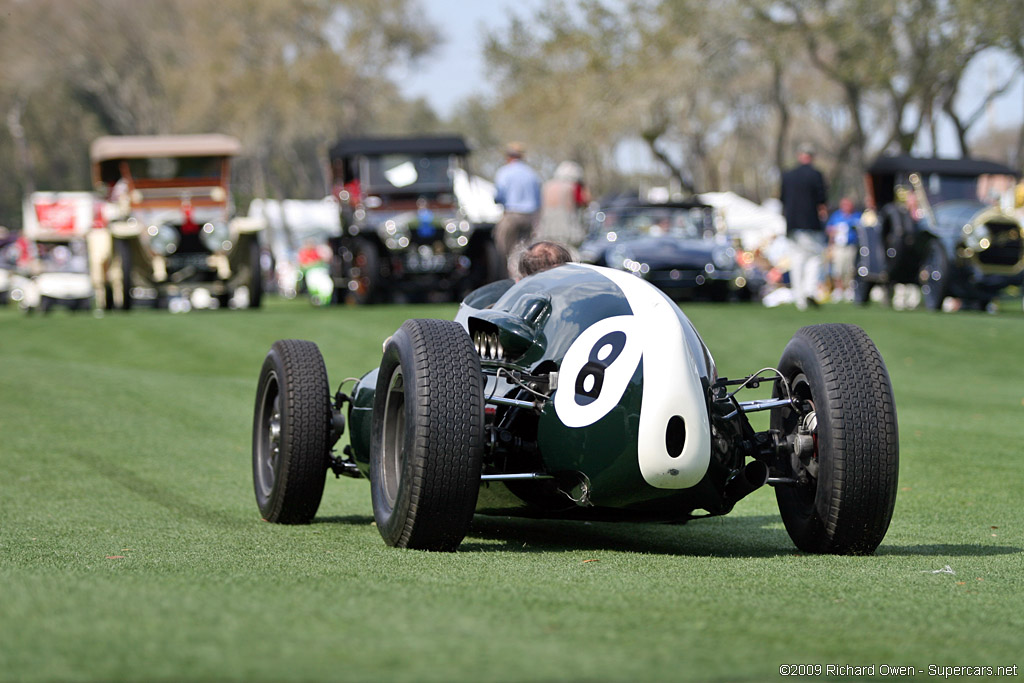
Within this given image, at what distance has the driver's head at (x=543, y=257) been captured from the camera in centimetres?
629

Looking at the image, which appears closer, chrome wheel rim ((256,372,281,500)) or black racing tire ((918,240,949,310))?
chrome wheel rim ((256,372,281,500))

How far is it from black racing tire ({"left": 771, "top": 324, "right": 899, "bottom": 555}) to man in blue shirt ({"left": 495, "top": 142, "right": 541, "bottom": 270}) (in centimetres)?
1243

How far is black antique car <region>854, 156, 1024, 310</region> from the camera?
1942cm

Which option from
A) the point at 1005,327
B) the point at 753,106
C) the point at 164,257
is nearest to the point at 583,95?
the point at 164,257

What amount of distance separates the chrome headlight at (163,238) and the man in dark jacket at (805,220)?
9.26 m

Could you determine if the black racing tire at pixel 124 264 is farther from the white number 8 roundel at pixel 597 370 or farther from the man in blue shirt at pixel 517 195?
the white number 8 roundel at pixel 597 370

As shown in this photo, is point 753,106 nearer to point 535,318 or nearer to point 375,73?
point 375,73

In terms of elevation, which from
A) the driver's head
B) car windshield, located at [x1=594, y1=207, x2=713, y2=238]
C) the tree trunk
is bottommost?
the driver's head

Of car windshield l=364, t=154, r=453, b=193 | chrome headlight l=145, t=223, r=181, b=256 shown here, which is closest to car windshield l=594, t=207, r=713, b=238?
car windshield l=364, t=154, r=453, b=193

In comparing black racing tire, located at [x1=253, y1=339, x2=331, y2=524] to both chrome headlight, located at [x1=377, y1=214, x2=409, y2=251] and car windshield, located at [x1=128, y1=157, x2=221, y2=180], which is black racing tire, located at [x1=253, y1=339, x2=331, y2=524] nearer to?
chrome headlight, located at [x1=377, y1=214, x2=409, y2=251]

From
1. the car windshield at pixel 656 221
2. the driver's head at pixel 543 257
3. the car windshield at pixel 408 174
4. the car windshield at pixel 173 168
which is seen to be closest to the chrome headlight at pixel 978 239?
the car windshield at pixel 656 221

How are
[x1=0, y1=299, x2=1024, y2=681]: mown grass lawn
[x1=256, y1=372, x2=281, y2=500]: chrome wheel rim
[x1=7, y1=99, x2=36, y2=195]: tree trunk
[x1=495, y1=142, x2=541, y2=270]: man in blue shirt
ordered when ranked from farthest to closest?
[x1=7, y1=99, x2=36, y2=195]: tree trunk < [x1=495, y1=142, x2=541, y2=270]: man in blue shirt < [x1=256, y1=372, x2=281, y2=500]: chrome wheel rim < [x1=0, y1=299, x2=1024, y2=681]: mown grass lawn

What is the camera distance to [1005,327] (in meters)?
16.8

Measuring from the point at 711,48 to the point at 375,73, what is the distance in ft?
87.8
